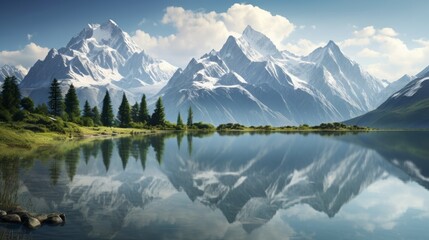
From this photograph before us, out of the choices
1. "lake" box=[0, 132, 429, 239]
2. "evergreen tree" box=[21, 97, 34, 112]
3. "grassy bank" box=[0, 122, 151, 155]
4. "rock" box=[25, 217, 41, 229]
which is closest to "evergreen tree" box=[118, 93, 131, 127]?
"grassy bank" box=[0, 122, 151, 155]

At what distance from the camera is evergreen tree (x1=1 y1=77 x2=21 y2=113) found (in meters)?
120

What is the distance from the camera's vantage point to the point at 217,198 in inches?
1443

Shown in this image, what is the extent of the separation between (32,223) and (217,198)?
1735cm

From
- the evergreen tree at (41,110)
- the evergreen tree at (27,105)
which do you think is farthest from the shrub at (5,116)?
the evergreen tree at (27,105)

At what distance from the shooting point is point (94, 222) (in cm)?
2697

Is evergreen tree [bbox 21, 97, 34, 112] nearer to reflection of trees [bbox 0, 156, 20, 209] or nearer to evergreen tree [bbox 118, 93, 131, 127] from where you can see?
evergreen tree [bbox 118, 93, 131, 127]

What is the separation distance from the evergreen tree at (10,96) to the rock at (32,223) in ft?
334

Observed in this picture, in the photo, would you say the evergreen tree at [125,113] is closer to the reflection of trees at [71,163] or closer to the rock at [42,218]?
the reflection of trees at [71,163]

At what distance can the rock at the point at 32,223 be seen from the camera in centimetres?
2468

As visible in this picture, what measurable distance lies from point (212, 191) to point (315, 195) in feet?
36.1

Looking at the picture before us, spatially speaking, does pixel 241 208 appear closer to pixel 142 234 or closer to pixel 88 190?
pixel 142 234

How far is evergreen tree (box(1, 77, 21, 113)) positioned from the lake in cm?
6924

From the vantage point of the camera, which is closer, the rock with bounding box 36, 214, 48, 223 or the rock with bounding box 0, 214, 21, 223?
the rock with bounding box 0, 214, 21, 223

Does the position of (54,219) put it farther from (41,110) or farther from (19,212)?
(41,110)
